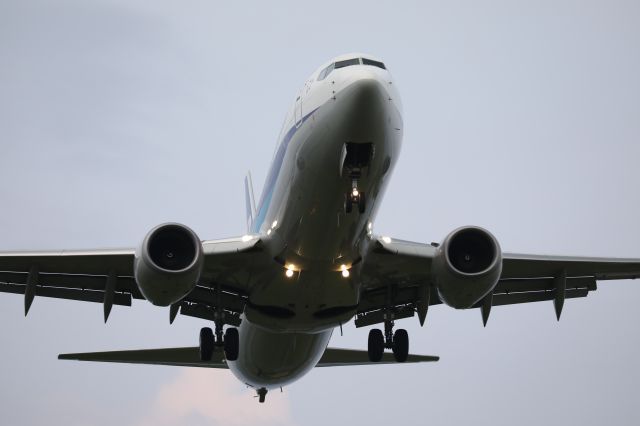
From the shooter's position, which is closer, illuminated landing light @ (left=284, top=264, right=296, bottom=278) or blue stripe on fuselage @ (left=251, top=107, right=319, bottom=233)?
blue stripe on fuselage @ (left=251, top=107, right=319, bottom=233)

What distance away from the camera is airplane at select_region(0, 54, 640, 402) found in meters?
15.6

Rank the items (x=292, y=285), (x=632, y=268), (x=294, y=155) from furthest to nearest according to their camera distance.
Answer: (x=632, y=268) → (x=292, y=285) → (x=294, y=155)

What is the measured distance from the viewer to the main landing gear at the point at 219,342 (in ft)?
65.4

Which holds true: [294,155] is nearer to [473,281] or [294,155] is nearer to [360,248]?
[360,248]

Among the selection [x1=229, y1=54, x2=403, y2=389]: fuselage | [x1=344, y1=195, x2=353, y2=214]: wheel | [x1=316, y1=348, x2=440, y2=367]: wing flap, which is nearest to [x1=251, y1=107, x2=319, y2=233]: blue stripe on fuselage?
[x1=229, y1=54, x2=403, y2=389]: fuselage

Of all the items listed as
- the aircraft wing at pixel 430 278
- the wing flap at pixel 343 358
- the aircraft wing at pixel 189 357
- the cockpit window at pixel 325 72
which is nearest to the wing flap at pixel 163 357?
the aircraft wing at pixel 189 357

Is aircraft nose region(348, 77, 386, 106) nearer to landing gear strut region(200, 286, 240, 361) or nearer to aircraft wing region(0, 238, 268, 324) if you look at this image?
aircraft wing region(0, 238, 268, 324)

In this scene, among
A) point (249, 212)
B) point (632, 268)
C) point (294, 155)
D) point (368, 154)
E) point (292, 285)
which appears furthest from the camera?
point (249, 212)

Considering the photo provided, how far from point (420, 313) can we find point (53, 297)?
27.2ft

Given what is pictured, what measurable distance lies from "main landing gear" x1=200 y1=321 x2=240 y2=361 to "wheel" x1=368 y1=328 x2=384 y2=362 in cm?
320

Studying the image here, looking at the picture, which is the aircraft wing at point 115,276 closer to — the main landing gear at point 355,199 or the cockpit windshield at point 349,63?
the main landing gear at point 355,199

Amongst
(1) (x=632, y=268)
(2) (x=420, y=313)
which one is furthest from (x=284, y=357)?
(1) (x=632, y=268)

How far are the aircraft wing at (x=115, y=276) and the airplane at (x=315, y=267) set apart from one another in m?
0.03

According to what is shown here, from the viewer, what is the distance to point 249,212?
29188 millimetres
